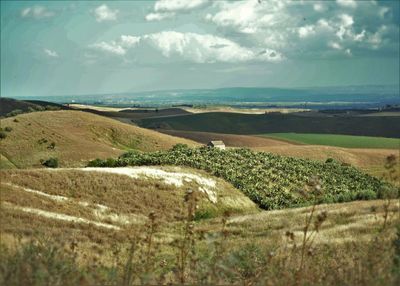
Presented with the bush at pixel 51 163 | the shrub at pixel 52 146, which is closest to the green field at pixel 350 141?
the shrub at pixel 52 146

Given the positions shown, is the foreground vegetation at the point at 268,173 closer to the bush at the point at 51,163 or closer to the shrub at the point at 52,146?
the bush at the point at 51,163

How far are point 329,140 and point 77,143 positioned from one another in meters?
73.4

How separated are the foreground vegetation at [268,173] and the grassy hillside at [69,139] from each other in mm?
20172

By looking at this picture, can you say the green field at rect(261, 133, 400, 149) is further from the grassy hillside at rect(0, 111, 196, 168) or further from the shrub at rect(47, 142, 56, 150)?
the shrub at rect(47, 142, 56, 150)

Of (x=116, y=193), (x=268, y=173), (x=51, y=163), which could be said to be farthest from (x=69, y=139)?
(x=116, y=193)

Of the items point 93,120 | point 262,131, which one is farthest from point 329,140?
point 93,120

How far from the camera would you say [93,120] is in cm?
11800

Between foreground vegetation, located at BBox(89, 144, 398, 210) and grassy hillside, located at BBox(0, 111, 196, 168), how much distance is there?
66.2 ft

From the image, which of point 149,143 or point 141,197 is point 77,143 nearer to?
point 149,143

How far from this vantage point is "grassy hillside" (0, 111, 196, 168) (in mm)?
85312

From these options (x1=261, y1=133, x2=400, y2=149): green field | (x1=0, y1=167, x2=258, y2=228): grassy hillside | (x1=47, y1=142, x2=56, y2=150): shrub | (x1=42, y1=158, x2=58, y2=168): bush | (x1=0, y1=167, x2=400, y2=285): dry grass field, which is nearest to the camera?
(x1=0, y1=167, x2=400, y2=285): dry grass field

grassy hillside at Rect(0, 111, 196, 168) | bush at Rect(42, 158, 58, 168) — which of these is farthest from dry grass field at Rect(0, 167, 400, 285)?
grassy hillside at Rect(0, 111, 196, 168)

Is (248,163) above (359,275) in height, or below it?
below

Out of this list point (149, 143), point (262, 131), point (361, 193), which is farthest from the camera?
point (262, 131)
